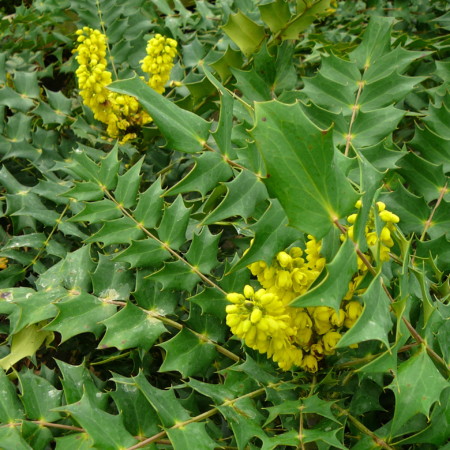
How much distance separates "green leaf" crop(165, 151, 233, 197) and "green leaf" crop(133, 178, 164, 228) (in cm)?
21

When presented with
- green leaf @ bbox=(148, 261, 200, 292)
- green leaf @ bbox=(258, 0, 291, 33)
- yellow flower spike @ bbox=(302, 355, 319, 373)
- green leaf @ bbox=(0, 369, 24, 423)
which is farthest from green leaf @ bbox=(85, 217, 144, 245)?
green leaf @ bbox=(258, 0, 291, 33)

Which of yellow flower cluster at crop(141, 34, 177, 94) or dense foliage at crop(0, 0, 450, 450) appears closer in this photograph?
dense foliage at crop(0, 0, 450, 450)

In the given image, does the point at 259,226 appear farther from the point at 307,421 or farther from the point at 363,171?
the point at 307,421

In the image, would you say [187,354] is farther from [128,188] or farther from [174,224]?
[128,188]

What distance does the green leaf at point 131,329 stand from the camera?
3.72 feet

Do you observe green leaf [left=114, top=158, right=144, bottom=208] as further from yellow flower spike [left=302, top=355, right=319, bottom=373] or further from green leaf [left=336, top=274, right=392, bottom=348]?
green leaf [left=336, top=274, right=392, bottom=348]

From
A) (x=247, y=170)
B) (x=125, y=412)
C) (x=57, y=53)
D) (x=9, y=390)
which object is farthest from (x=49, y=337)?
(x=57, y=53)

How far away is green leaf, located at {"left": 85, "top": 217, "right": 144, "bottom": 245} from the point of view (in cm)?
127

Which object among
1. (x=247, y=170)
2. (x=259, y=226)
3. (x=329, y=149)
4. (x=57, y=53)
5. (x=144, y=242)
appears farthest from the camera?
(x=57, y=53)

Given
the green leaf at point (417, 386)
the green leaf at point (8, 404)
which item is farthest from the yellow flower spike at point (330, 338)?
the green leaf at point (8, 404)

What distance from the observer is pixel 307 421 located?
116 centimetres

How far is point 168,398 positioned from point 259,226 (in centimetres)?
38

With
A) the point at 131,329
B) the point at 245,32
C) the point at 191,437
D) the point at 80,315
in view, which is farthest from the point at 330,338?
the point at 245,32

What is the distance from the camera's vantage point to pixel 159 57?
5.40 feet
